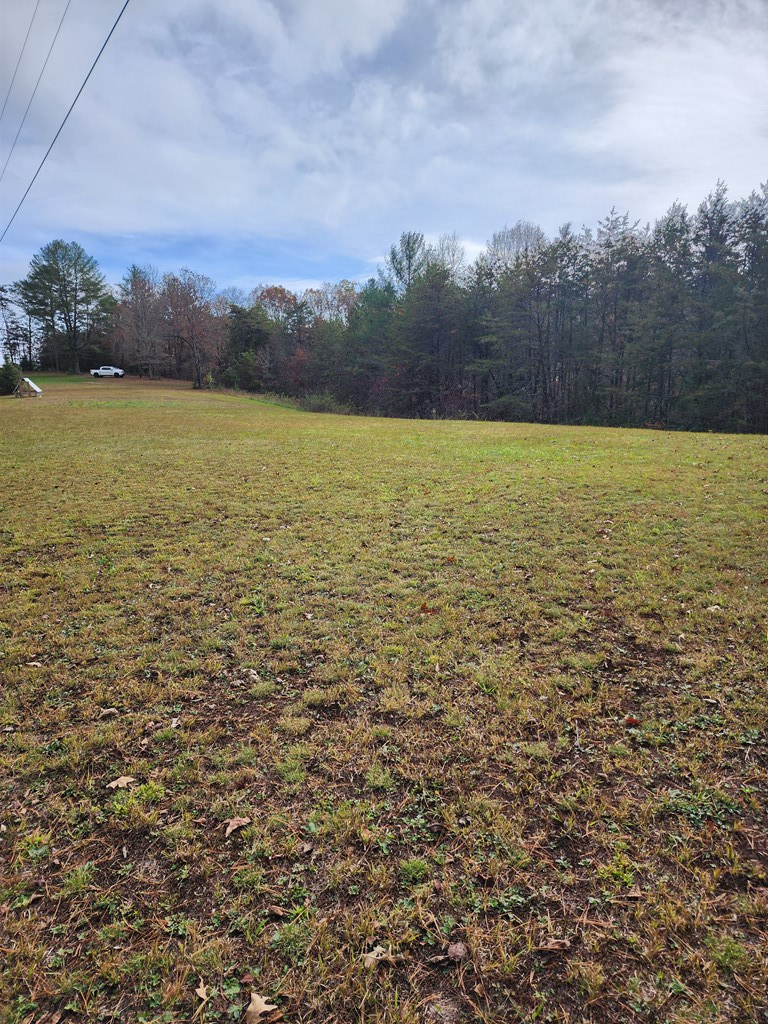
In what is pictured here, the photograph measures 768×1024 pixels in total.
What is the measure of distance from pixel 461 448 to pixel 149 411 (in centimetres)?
1753

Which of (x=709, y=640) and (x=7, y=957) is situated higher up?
(x=709, y=640)

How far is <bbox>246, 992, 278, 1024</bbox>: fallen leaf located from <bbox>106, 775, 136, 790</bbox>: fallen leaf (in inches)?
50.6

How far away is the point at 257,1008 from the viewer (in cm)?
161

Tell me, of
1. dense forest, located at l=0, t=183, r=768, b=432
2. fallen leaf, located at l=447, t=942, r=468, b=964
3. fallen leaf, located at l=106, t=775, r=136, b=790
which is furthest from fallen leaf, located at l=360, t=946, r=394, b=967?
dense forest, located at l=0, t=183, r=768, b=432

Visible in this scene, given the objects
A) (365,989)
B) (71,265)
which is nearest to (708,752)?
(365,989)

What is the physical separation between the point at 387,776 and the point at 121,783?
137cm

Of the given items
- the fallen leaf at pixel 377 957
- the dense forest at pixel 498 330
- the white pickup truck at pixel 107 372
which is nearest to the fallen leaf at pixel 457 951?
the fallen leaf at pixel 377 957

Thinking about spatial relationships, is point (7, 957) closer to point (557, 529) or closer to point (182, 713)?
point (182, 713)

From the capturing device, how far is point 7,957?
1767mm

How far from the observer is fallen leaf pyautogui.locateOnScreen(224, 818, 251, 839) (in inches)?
89.1

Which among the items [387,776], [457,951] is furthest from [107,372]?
[457,951]

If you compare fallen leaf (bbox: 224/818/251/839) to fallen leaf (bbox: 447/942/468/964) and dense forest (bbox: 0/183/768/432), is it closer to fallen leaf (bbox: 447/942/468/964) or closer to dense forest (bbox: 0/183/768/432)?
fallen leaf (bbox: 447/942/468/964)

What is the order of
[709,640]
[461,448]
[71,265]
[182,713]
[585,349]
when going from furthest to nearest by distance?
[71,265]
[585,349]
[461,448]
[709,640]
[182,713]

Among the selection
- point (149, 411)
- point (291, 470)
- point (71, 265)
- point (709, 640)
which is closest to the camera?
point (709, 640)
